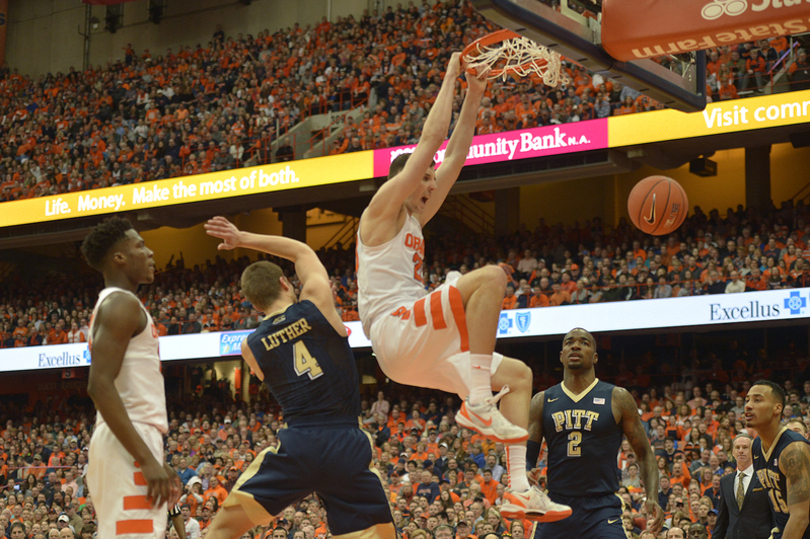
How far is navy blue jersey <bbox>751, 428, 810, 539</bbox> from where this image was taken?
21.0 feet

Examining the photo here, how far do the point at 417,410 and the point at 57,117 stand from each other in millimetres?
16646

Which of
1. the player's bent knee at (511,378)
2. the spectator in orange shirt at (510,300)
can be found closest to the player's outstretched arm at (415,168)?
the player's bent knee at (511,378)

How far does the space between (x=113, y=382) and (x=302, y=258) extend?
1.52 metres

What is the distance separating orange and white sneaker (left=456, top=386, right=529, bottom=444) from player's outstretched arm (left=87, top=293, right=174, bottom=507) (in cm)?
157

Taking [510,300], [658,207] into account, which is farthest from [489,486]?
[510,300]

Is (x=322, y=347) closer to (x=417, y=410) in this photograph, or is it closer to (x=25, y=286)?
(x=417, y=410)

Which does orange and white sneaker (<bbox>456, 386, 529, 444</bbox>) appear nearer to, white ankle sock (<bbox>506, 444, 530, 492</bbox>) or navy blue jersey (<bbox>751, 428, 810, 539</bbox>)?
white ankle sock (<bbox>506, 444, 530, 492</bbox>)

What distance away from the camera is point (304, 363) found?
16.5 feet

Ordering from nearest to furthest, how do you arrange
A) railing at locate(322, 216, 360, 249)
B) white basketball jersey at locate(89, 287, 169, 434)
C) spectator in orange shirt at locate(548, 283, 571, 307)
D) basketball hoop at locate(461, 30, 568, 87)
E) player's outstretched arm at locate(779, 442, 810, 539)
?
white basketball jersey at locate(89, 287, 169, 434) < basketball hoop at locate(461, 30, 568, 87) < player's outstretched arm at locate(779, 442, 810, 539) < spectator in orange shirt at locate(548, 283, 571, 307) < railing at locate(322, 216, 360, 249)

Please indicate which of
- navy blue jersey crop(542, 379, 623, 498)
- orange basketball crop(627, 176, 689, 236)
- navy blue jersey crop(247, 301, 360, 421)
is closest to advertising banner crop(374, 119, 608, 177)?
orange basketball crop(627, 176, 689, 236)

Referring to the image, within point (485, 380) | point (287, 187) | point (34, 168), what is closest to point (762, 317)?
point (287, 187)

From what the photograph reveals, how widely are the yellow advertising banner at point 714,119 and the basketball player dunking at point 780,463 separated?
12.1 m

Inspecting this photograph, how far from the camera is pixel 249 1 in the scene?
31.0 metres

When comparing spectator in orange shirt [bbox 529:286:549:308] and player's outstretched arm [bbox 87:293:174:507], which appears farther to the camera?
spectator in orange shirt [bbox 529:286:549:308]
